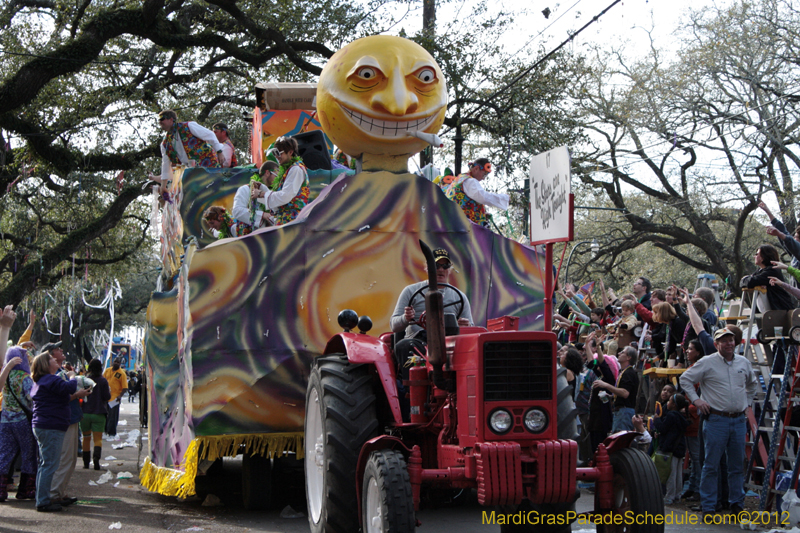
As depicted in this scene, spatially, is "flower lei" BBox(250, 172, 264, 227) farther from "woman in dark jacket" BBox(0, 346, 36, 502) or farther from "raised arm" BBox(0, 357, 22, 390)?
"woman in dark jacket" BBox(0, 346, 36, 502)

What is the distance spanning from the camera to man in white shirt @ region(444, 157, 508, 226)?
845 cm

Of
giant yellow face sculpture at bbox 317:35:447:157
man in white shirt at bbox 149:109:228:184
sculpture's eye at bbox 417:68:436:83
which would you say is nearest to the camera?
giant yellow face sculpture at bbox 317:35:447:157

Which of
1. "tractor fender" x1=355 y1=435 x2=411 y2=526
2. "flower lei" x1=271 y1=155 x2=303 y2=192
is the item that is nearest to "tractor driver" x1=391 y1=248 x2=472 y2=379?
"tractor fender" x1=355 y1=435 x2=411 y2=526

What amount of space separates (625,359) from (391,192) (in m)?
3.28

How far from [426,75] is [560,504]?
176 inches

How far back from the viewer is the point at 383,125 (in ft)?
25.4

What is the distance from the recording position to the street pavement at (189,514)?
276 inches

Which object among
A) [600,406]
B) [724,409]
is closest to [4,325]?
[600,406]

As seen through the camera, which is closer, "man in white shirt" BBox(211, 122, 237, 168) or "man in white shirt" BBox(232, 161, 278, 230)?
"man in white shirt" BBox(232, 161, 278, 230)

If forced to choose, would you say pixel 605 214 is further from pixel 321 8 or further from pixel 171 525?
pixel 171 525

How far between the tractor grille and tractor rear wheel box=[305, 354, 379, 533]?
1161 millimetres

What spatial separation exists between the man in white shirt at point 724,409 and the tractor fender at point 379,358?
3532 millimetres

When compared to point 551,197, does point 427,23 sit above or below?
above

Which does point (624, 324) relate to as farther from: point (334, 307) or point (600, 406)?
point (334, 307)
